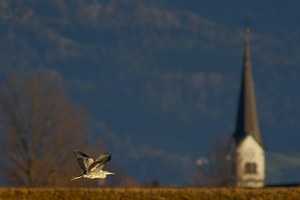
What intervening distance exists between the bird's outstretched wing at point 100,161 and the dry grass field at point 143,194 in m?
10.6

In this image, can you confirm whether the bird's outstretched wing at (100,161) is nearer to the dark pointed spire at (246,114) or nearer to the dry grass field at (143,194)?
the dry grass field at (143,194)

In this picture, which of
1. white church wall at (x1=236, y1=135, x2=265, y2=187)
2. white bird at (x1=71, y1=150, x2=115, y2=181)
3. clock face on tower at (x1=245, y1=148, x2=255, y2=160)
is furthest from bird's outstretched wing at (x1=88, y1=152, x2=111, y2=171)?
clock face on tower at (x1=245, y1=148, x2=255, y2=160)

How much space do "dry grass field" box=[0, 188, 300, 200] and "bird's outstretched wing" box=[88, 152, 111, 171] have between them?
34.8ft

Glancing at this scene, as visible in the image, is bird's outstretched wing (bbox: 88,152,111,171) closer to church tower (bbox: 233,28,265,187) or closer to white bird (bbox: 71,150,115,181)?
white bird (bbox: 71,150,115,181)

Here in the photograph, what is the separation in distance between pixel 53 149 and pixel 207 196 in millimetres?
43842

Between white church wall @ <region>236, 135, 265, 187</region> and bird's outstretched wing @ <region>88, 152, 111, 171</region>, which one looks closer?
bird's outstretched wing @ <region>88, 152, 111, 171</region>

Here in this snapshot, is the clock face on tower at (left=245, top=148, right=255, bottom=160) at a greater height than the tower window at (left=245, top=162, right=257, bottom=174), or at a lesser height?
greater

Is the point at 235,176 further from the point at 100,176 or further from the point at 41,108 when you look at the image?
the point at 100,176

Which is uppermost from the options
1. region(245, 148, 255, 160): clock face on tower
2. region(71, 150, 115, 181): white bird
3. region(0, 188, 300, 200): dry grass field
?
region(245, 148, 255, 160): clock face on tower

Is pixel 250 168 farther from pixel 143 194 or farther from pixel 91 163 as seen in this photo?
pixel 91 163

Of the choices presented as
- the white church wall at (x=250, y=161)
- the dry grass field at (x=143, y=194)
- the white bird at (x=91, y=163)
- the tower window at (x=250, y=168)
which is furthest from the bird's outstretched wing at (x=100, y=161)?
the tower window at (x=250, y=168)

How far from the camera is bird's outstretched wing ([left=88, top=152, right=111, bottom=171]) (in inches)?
1407

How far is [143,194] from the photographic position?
158ft

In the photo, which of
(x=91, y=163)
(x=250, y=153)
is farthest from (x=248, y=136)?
(x=91, y=163)
